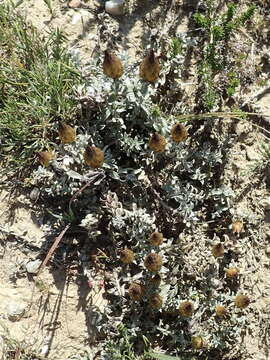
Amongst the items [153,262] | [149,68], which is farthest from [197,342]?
[149,68]

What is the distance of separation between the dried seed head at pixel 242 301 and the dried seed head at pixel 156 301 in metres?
0.54

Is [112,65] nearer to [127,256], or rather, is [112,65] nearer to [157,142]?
[157,142]

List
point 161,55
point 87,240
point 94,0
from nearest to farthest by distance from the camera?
1. point 87,240
2. point 161,55
3. point 94,0

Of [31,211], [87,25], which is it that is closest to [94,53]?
[87,25]

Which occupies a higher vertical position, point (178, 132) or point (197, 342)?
point (178, 132)

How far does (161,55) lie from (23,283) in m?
2.11

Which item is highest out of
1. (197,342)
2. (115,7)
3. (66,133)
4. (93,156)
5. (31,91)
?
(115,7)

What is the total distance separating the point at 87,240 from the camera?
12.3 ft

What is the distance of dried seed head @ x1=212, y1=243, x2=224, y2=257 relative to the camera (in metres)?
3.49

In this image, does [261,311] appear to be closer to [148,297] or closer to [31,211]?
[148,297]

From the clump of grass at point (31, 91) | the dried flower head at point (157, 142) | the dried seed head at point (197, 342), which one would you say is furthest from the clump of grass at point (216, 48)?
the dried seed head at point (197, 342)

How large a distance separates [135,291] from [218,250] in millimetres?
657

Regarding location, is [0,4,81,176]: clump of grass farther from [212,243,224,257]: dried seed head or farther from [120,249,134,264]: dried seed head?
[212,243,224,257]: dried seed head

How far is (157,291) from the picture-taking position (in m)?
3.51
